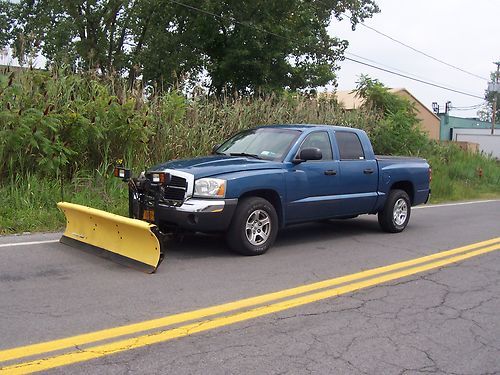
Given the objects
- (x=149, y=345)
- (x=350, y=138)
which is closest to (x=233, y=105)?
(x=350, y=138)

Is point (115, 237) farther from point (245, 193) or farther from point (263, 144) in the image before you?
point (263, 144)

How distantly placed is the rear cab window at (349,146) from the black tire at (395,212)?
Result: 113 centimetres

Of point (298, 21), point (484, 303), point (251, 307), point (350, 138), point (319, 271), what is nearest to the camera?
point (251, 307)

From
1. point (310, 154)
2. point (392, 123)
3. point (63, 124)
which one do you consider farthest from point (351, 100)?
point (310, 154)

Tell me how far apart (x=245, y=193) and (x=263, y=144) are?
1293 millimetres

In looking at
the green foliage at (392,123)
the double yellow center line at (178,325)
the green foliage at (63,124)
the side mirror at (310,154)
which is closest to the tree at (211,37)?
the green foliage at (392,123)

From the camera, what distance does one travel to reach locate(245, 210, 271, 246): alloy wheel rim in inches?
285

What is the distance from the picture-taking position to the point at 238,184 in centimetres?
702

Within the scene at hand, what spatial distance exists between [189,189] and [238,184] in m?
0.64

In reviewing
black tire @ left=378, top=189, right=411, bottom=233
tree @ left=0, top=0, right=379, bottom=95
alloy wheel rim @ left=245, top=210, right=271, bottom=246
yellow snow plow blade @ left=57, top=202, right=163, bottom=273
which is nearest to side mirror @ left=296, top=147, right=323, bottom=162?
alloy wheel rim @ left=245, top=210, right=271, bottom=246

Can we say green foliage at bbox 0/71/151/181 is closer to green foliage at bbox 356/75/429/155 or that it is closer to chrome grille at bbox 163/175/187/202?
chrome grille at bbox 163/175/187/202

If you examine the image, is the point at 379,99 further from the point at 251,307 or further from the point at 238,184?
the point at 251,307

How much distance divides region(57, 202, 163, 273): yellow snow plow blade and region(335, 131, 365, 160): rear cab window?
12.3 ft

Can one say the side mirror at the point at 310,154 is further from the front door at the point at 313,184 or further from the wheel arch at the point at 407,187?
the wheel arch at the point at 407,187
